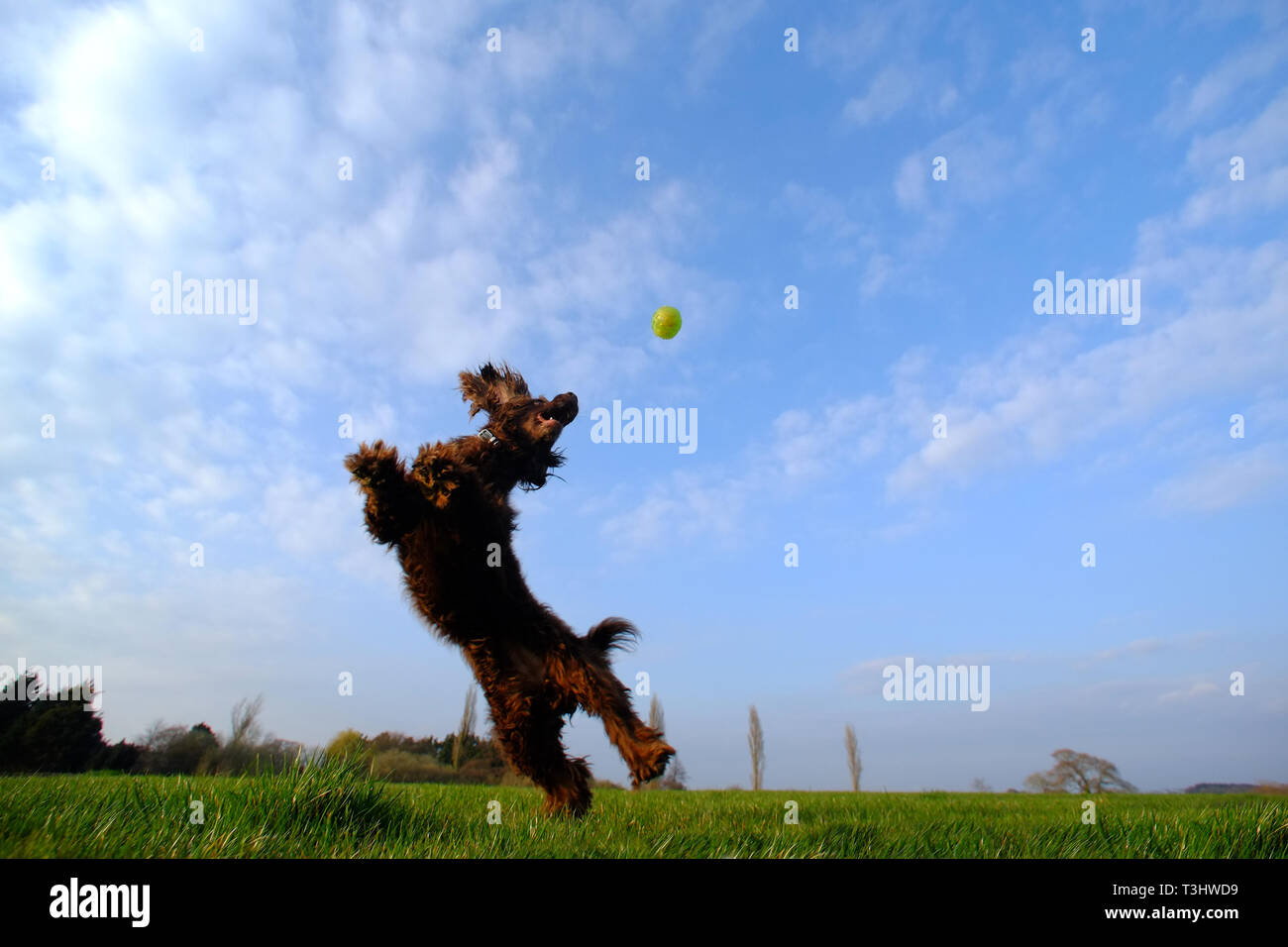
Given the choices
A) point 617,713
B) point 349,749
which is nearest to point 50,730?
point 349,749

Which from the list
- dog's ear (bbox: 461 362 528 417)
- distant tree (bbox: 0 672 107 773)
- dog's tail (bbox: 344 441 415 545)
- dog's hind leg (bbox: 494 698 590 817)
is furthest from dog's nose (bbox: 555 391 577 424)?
distant tree (bbox: 0 672 107 773)

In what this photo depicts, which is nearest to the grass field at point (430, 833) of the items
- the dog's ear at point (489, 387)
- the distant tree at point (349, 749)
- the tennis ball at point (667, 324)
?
the distant tree at point (349, 749)

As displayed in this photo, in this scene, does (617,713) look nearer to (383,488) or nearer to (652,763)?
(652,763)

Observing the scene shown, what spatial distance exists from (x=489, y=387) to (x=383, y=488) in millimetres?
1460

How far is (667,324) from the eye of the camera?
20.2 feet

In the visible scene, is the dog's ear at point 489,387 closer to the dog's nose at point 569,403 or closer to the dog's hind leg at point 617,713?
the dog's nose at point 569,403

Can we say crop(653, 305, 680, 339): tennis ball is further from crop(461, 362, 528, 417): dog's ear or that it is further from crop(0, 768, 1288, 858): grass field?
crop(0, 768, 1288, 858): grass field

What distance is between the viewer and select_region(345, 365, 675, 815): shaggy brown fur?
12.1ft

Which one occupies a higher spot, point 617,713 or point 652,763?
point 617,713

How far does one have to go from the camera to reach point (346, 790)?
3.10 m

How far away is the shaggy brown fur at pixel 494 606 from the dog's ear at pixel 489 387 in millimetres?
418

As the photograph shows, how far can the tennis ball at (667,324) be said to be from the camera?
614 cm

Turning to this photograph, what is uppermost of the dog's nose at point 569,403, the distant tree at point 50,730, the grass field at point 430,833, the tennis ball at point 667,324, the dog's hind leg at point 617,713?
the tennis ball at point 667,324
